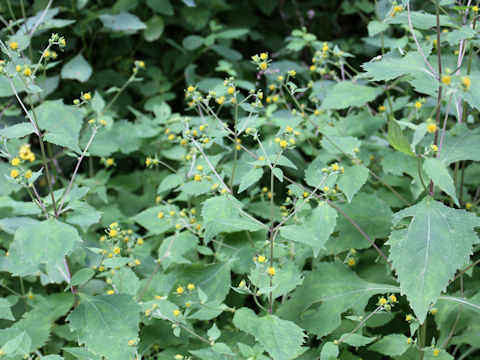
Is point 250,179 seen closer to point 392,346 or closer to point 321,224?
point 321,224

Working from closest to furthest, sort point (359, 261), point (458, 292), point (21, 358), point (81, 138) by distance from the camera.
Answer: point (21, 358), point (458, 292), point (359, 261), point (81, 138)

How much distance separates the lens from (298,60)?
4.27 meters

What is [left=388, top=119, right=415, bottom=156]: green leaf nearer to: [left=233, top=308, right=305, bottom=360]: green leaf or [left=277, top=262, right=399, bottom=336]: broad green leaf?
[left=277, top=262, right=399, bottom=336]: broad green leaf

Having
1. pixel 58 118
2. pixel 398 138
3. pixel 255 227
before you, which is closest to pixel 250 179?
pixel 255 227

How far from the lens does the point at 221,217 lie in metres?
1.82

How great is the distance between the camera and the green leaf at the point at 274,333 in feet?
5.36

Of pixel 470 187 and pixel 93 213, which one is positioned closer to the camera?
pixel 93 213

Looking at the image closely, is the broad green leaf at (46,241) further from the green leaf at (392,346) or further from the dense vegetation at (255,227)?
the green leaf at (392,346)

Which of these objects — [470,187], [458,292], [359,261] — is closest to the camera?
[458,292]

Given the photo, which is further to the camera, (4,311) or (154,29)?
(154,29)

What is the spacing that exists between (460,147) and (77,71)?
2.49 metres

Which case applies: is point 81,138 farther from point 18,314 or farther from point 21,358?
point 21,358

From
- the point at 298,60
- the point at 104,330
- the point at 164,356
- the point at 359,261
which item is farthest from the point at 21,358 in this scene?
the point at 298,60

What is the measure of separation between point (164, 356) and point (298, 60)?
2.91 metres
